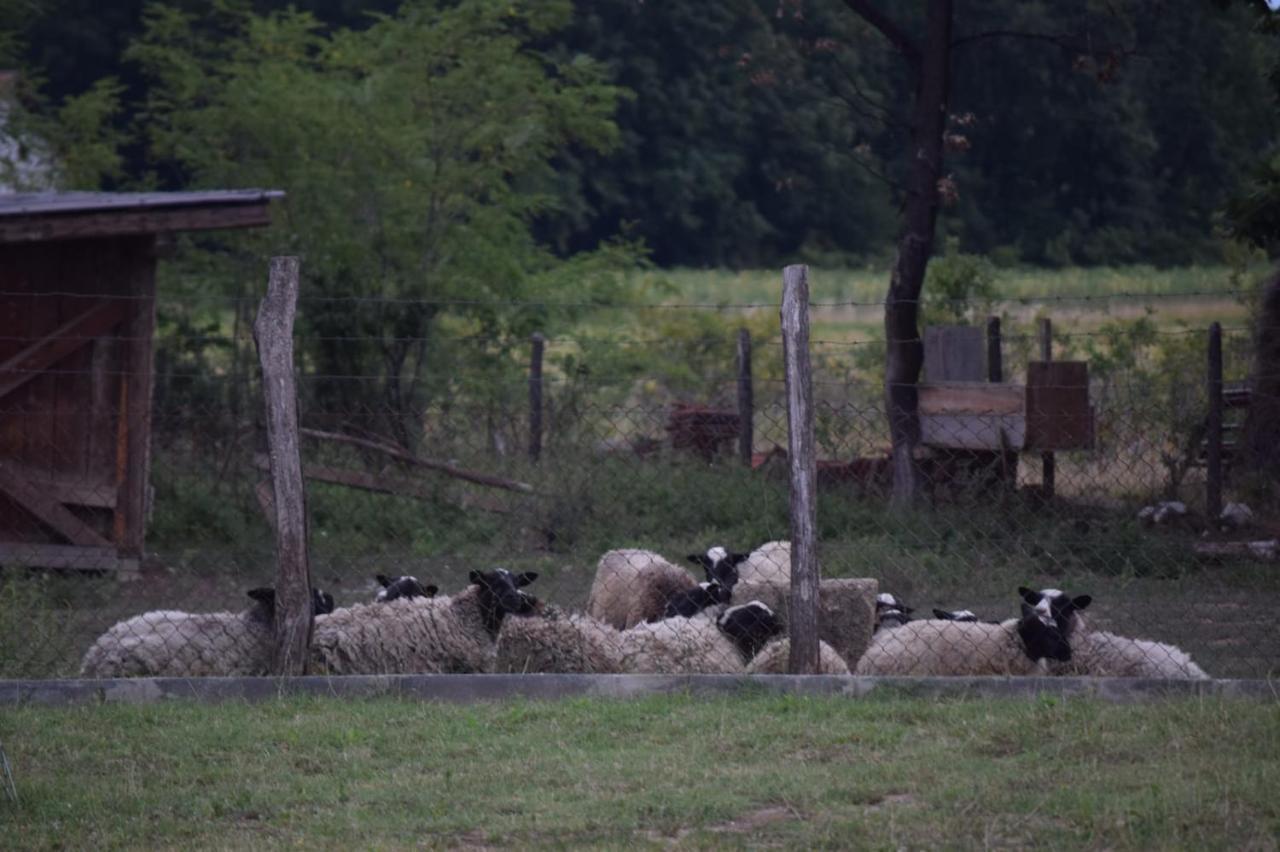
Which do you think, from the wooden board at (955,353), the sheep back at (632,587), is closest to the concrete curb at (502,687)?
the sheep back at (632,587)

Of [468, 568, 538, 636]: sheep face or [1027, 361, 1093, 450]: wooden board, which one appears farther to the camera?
[1027, 361, 1093, 450]: wooden board

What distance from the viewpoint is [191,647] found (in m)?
8.06

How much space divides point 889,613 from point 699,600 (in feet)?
3.83

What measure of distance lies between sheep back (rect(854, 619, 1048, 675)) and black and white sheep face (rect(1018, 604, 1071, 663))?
5 cm

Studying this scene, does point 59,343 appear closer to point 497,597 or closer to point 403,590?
point 403,590

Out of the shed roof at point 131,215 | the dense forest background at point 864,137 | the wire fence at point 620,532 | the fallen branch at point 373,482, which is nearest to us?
the wire fence at point 620,532

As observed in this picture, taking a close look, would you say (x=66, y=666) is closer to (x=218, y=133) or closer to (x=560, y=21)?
(x=218, y=133)

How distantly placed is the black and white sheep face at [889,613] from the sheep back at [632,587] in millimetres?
1267

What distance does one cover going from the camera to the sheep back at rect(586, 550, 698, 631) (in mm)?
9531

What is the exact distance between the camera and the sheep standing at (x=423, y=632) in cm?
813

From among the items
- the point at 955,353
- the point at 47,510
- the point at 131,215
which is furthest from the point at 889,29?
the point at 47,510

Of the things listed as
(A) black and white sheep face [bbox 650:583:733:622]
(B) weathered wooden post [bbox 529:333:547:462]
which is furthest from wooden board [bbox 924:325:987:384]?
(A) black and white sheep face [bbox 650:583:733:622]

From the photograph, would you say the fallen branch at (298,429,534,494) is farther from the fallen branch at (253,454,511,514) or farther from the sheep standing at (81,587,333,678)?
the sheep standing at (81,587,333,678)

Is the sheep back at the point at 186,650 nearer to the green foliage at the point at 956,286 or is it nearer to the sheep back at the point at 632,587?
the sheep back at the point at 632,587
